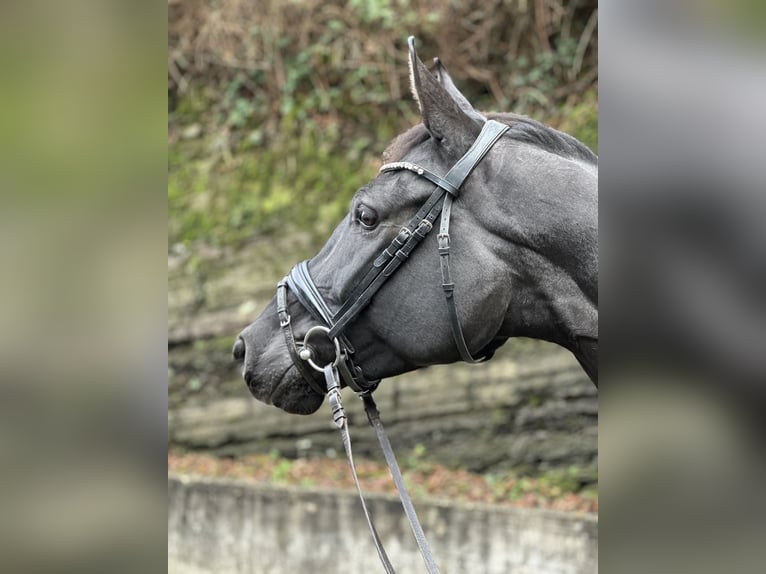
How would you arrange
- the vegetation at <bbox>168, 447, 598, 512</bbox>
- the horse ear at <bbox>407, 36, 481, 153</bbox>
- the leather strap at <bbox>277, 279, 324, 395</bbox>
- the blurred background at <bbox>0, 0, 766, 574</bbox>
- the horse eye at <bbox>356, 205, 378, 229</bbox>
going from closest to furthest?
the blurred background at <bbox>0, 0, 766, 574</bbox> → the horse ear at <bbox>407, 36, 481, 153</bbox> → the horse eye at <bbox>356, 205, 378, 229</bbox> → the leather strap at <bbox>277, 279, 324, 395</bbox> → the vegetation at <bbox>168, 447, 598, 512</bbox>

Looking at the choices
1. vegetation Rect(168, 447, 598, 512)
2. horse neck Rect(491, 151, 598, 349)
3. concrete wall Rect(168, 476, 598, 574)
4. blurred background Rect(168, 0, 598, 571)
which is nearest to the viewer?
horse neck Rect(491, 151, 598, 349)

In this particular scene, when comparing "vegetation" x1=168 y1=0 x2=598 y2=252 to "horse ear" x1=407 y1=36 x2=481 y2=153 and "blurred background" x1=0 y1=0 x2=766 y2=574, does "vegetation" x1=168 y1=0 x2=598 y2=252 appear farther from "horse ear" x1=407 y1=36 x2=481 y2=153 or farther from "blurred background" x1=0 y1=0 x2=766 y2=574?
"blurred background" x1=0 y1=0 x2=766 y2=574

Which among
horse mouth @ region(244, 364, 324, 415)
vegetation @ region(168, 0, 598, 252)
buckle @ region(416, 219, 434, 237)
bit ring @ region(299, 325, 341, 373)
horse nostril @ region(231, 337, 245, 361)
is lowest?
Answer: horse mouth @ region(244, 364, 324, 415)

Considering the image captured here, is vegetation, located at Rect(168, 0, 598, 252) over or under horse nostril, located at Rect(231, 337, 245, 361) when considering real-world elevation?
over

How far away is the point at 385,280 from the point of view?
2.60 metres

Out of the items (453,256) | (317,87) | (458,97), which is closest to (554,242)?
(453,256)

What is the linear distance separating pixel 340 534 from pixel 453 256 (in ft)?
13.2

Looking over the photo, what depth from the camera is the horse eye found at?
102 inches

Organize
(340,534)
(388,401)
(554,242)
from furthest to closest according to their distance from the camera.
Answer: (388,401) < (340,534) < (554,242)

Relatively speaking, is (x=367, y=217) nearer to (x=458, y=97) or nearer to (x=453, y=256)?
(x=453, y=256)

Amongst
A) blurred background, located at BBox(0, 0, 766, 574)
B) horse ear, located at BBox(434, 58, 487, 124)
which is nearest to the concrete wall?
horse ear, located at BBox(434, 58, 487, 124)
